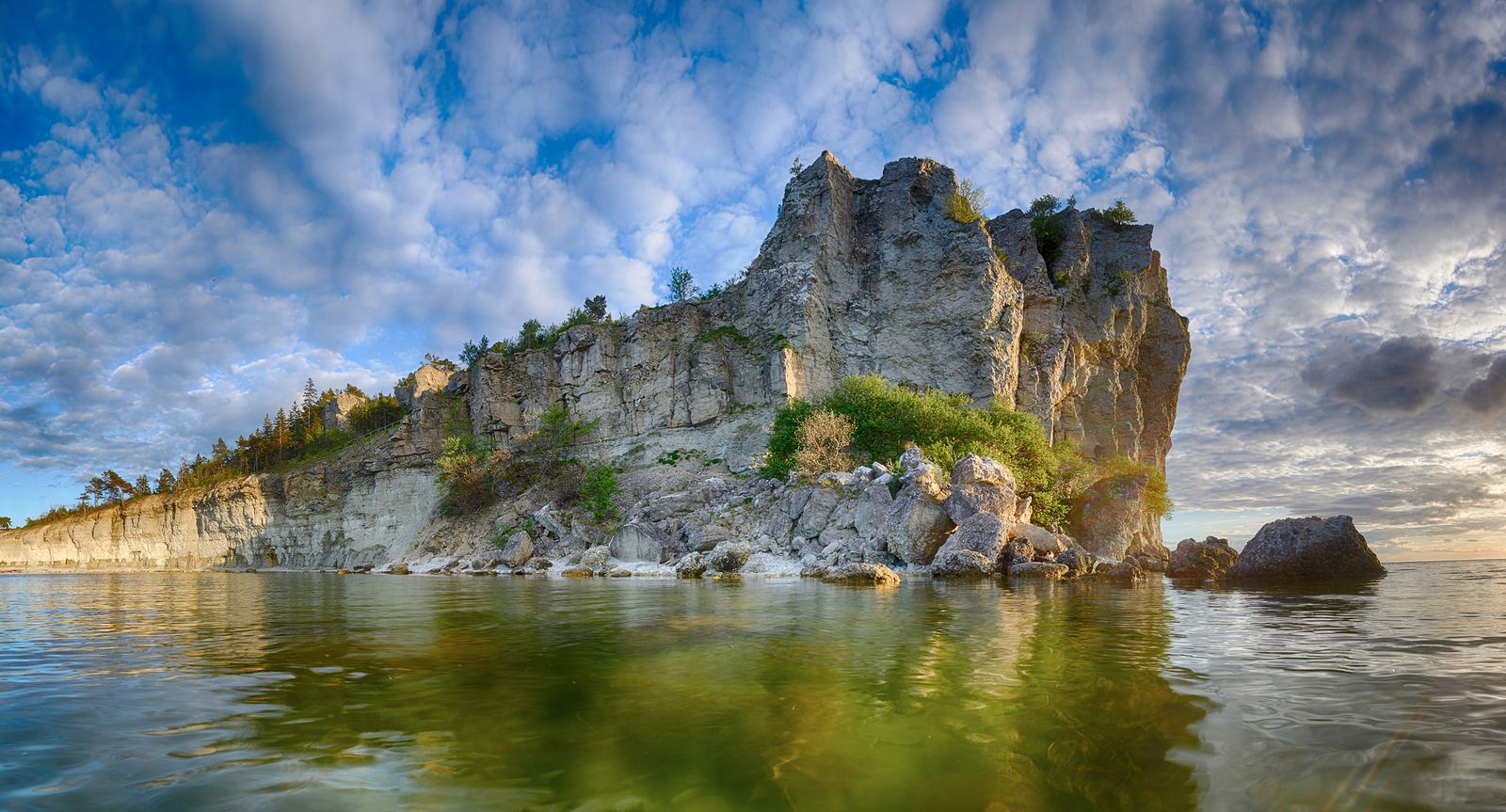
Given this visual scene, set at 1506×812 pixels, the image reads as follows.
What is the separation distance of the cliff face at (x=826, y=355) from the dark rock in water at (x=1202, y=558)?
21.7 meters

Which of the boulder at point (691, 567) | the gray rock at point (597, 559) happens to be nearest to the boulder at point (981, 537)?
the boulder at point (691, 567)

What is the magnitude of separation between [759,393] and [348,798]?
41.2 m

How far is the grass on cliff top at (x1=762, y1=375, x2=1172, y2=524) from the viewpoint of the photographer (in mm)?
28611

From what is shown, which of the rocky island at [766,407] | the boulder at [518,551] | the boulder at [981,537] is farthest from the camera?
the boulder at [518,551]

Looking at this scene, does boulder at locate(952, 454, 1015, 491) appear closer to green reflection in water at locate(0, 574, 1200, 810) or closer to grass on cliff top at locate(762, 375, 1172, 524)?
grass on cliff top at locate(762, 375, 1172, 524)

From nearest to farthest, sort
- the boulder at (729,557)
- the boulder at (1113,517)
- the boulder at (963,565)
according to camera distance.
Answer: the boulder at (963,565) → the boulder at (729,557) → the boulder at (1113,517)

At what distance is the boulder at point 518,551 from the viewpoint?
107 ft

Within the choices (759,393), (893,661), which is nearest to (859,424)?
(759,393)

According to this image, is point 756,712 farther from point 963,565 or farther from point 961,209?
point 961,209

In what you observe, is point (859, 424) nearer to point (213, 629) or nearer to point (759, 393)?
point (759, 393)

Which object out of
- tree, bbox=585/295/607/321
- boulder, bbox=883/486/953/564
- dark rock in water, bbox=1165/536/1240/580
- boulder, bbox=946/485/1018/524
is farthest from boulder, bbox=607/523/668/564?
tree, bbox=585/295/607/321

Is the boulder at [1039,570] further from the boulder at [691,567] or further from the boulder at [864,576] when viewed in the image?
the boulder at [691,567]

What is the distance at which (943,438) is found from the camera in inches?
1228

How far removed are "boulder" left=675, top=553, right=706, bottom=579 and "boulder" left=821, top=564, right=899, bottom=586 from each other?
701 cm
